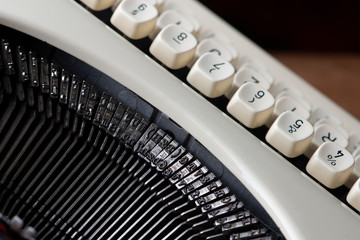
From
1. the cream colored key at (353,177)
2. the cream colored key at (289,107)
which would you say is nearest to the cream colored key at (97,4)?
the cream colored key at (289,107)

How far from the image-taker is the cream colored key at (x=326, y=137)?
804 mm

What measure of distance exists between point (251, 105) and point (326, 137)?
112 mm

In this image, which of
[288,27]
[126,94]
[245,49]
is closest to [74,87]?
[126,94]

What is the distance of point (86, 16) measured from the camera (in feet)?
2.60

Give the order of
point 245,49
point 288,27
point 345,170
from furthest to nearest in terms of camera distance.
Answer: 1. point 288,27
2. point 245,49
3. point 345,170

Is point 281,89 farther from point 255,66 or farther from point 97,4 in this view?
point 97,4

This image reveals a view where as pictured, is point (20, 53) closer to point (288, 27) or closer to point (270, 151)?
point (270, 151)

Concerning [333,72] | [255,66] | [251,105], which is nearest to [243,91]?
[251,105]

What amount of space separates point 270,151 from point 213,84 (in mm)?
94

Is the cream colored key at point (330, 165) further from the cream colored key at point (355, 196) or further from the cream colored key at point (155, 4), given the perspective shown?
the cream colored key at point (155, 4)

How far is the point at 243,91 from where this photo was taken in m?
0.77

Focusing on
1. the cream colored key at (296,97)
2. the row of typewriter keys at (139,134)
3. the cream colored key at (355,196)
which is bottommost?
the row of typewriter keys at (139,134)

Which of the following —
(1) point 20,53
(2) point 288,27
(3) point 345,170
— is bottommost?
(2) point 288,27

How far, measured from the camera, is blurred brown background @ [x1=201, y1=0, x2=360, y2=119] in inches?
53.0
